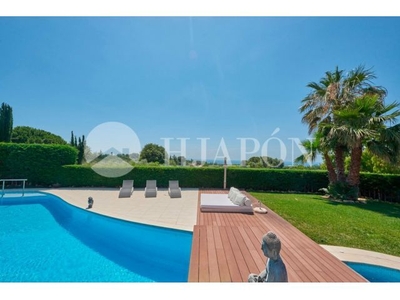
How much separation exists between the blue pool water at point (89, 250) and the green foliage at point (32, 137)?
37608 millimetres

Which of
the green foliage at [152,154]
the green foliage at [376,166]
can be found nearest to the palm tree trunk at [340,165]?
the green foliage at [376,166]

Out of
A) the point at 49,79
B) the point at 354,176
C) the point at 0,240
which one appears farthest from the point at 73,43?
the point at 354,176

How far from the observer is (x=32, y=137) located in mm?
37125

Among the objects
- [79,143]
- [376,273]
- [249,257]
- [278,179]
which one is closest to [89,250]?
[249,257]

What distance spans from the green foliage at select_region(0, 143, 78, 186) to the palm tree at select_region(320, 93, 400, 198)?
19412 mm

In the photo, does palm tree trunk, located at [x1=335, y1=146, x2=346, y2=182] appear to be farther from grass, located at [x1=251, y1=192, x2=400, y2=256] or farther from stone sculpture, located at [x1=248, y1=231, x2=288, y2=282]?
stone sculpture, located at [x1=248, y1=231, x2=288, y2=282]

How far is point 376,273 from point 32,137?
51.3 meters

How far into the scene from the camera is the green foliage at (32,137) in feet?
118

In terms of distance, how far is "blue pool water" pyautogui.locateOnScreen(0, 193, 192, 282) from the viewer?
3.80 metres

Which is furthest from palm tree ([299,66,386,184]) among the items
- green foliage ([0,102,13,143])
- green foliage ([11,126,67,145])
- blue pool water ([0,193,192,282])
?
green foliage ([11,126,67,145])

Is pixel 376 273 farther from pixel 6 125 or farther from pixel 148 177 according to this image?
pixel 6 125

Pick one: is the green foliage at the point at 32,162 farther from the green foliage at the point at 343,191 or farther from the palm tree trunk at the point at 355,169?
the palm tree trunk at the point at 355,169

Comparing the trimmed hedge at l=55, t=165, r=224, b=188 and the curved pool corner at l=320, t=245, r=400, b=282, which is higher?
the trimmed hedge at l=55, t=165, r=224, b=188

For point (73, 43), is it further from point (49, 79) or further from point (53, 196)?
point (53, 196)
